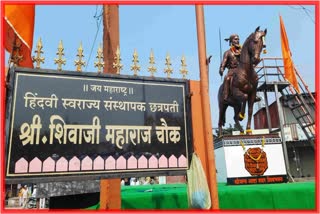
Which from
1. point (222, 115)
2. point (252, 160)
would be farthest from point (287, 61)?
point (252, 160)

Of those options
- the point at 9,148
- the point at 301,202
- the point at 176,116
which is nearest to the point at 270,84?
the point at 301,202

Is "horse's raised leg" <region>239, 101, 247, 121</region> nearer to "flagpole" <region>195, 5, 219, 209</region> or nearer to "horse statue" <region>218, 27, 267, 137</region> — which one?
"horse statue" <region>218, 27, 267, 137</region>

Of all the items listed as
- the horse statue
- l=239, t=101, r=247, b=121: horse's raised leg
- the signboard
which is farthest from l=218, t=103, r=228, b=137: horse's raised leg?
the signboard

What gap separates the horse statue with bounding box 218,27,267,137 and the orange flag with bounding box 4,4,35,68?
4.88m

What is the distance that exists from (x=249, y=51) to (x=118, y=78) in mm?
4103

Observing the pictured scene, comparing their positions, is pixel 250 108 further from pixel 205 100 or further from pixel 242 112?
pixel 205 100

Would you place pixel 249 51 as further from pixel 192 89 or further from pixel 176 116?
pixel 176 116

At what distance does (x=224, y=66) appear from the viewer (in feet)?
24.0

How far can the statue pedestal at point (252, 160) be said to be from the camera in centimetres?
631

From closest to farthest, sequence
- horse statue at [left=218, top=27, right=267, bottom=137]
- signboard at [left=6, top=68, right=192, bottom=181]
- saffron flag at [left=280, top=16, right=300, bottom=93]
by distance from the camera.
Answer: signboard at [left=6, top=68, right=192, bottom=181]
horse statue at [left=218, top=27, right=267, bottom=137]
saffron flag at [left=280, top=16, right=300, bottom=93]

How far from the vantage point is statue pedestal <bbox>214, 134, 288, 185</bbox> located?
6.31 m

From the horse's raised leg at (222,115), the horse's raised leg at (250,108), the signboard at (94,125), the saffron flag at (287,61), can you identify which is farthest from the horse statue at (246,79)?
the saffron flag at (287,61)

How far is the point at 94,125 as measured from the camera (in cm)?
→ 350

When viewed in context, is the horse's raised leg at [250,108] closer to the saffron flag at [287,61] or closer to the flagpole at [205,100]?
the flagpole at [205,100]
